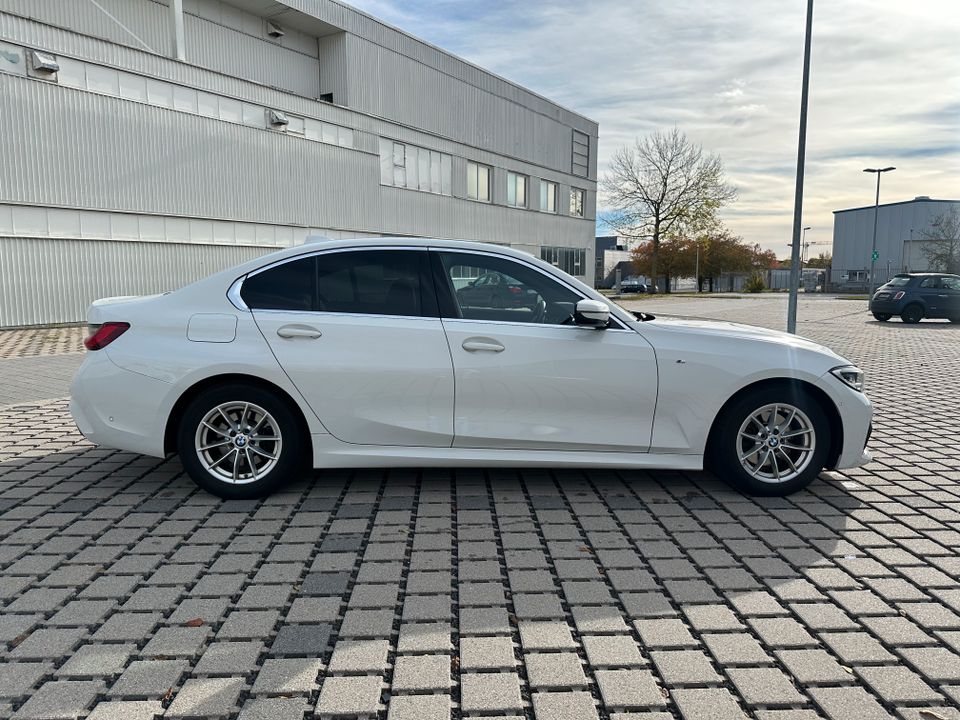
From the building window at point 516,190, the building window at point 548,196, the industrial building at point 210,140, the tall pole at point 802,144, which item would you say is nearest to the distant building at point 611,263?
the building window at point 548,196

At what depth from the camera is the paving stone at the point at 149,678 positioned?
2.53m

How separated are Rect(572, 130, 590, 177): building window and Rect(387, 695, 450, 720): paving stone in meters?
44.3

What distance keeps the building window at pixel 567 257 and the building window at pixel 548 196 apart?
229 centimetres

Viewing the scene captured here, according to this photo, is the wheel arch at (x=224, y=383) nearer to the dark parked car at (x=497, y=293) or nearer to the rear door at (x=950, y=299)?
the dark parked car at (x=497, y=293)

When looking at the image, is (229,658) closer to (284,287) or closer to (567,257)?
(284,287)

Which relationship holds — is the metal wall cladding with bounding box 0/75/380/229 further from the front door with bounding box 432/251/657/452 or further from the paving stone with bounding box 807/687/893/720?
the paving stone with bounding box 807/687/893/720

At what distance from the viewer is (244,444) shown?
15.0ft

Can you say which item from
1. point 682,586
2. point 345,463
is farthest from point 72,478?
point 682,586

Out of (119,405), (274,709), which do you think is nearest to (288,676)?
(274,709)

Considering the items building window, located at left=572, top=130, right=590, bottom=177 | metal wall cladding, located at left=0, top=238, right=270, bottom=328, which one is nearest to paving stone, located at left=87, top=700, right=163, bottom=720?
metal wall cladding, located at left=0, top=238, right=270, bottom=328

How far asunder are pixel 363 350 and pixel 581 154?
43450 millimetres

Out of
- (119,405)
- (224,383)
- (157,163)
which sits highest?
(157,163)

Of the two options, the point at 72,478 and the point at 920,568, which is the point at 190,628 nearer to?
the point at 72,478

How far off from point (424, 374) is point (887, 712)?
9.50ft
